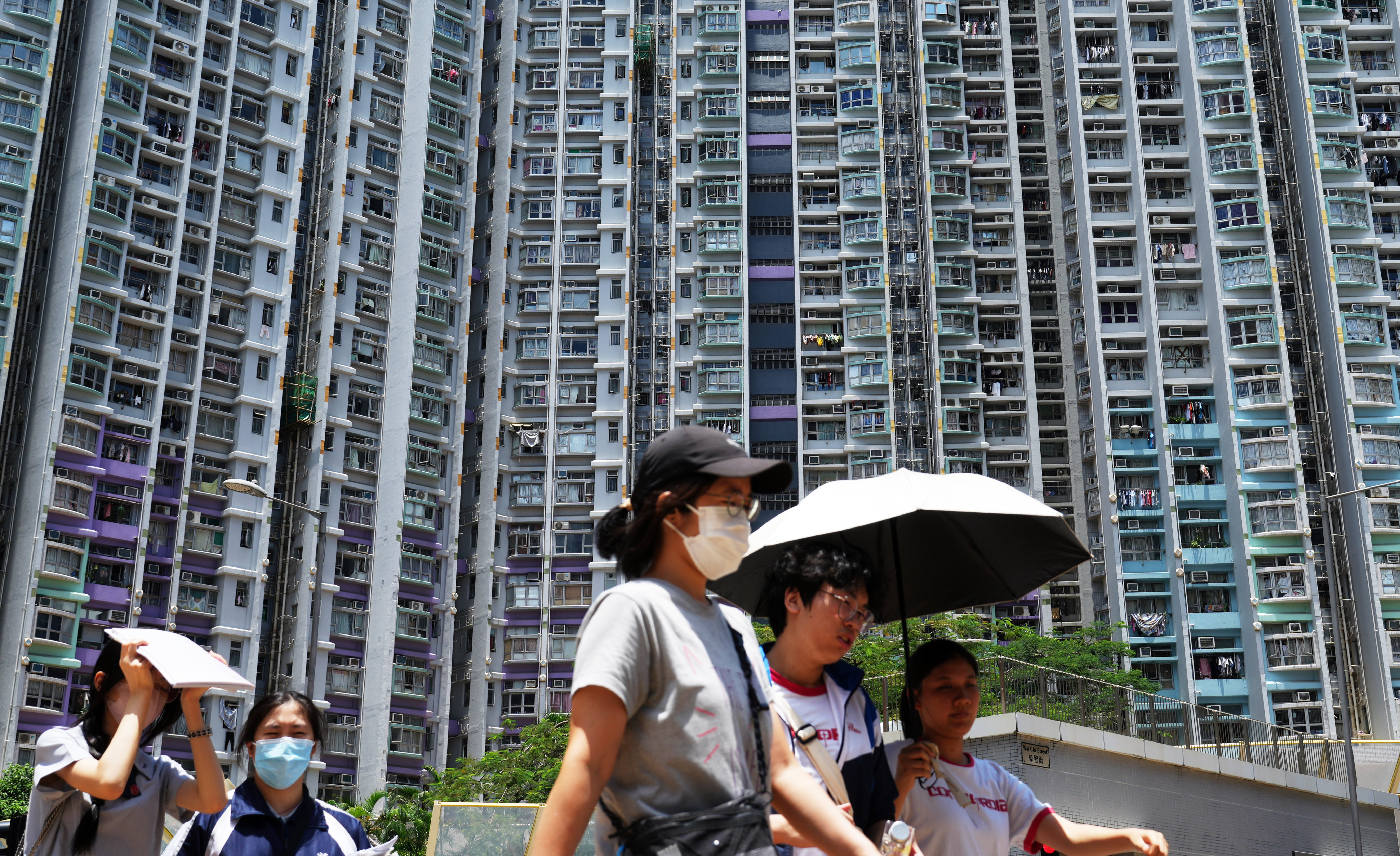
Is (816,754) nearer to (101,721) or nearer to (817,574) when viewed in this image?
(817,574)

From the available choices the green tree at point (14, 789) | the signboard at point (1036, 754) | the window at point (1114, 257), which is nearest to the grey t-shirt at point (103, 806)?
the signboard at point (1036, 754)

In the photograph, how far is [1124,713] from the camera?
58.2 feet

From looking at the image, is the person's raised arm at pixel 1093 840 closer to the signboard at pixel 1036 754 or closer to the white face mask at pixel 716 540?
the white face mask at pixel 716 540

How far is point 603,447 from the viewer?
56.8 metres

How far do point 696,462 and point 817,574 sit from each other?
132 centimetres

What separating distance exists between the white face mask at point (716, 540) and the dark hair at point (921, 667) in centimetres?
217

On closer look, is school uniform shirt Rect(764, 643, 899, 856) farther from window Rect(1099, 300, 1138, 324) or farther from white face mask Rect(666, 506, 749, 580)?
window Rect(1099, 300, 1138, 324)

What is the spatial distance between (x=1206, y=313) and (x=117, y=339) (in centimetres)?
3950

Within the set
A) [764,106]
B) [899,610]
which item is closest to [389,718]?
[764,106]

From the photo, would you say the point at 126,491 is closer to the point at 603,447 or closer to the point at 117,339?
the point at 117,339

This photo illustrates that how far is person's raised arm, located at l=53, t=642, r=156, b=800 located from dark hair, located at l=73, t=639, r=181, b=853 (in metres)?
0.07

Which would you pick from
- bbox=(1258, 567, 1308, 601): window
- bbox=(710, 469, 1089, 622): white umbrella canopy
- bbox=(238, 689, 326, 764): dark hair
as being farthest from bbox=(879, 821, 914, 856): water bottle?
bbox=(1258, 567, 1308, 601): window

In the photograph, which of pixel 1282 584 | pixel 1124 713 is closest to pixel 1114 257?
pixel 1282 584

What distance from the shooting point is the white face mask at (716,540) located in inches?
133
